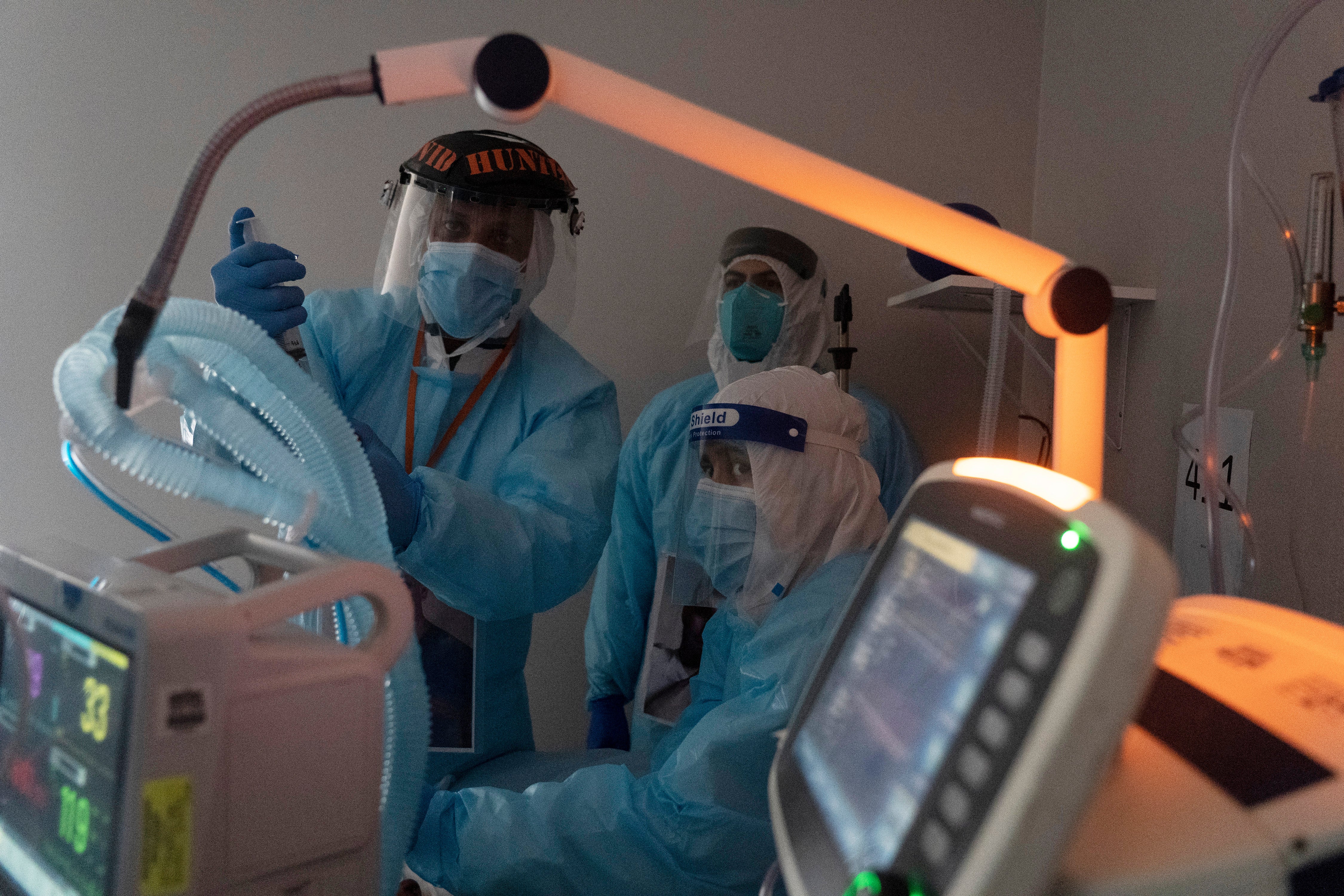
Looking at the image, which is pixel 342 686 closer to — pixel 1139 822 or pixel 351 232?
pixel 1139 822

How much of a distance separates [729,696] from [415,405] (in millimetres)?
808

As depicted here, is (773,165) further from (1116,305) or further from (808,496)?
(1116,305)

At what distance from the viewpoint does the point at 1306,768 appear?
47 centimetres

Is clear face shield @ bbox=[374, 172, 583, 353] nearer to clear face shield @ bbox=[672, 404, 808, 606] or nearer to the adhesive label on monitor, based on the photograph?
clear face shield @ bbox=[672, 404, 808, 606]

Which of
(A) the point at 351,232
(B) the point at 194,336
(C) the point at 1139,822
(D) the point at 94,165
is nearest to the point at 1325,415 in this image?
(C) the point at 1139,822

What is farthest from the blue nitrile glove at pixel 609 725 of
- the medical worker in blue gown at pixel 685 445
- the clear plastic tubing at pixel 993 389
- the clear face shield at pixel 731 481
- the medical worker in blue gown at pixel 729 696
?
the clear plastic tubing at pixel 993 389

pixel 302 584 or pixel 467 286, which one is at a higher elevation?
pixel 467 286

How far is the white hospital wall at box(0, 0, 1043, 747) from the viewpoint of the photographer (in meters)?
2.34

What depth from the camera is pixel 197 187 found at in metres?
0.58

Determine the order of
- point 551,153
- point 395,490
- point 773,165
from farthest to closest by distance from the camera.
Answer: point 551,153
point 395,490
point 773,165

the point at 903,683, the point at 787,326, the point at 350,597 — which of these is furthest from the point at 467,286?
A: the point at 903,683

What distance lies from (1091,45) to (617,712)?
1.81m

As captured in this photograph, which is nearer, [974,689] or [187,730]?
[974,689]

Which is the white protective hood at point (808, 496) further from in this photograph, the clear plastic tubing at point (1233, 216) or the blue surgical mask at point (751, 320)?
the blue surgical mask at point (751, 320)
